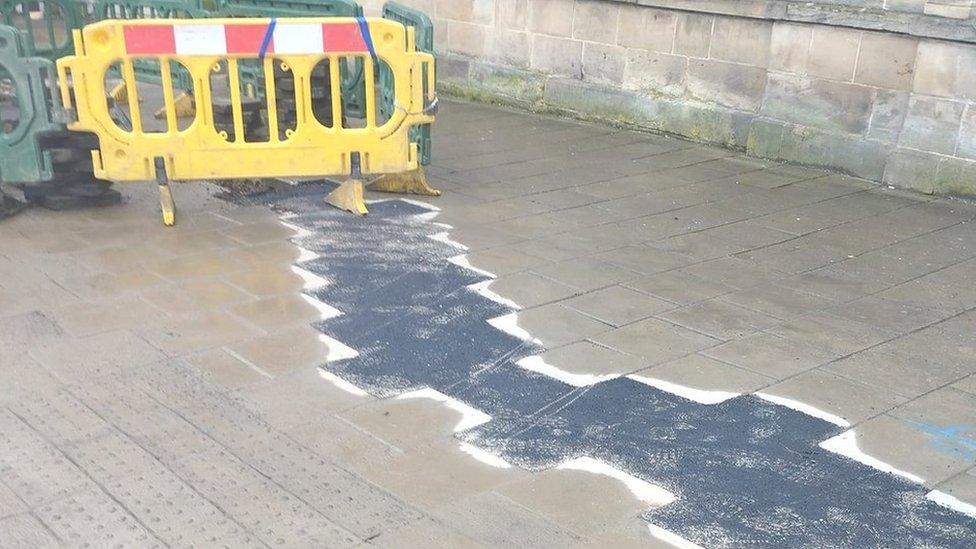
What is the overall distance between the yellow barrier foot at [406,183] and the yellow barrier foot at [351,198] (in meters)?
0.38

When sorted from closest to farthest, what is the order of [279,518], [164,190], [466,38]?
[279,518] → [164,190] → [466,38]

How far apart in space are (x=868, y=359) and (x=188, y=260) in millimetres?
3739

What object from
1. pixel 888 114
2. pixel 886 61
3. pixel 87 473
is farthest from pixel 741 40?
pixel 87 473

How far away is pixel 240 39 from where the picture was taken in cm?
608

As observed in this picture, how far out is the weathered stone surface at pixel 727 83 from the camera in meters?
8.33

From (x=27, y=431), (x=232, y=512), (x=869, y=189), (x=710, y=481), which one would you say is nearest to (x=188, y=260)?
(x=27, y=431)

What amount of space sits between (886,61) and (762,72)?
1.12 metres

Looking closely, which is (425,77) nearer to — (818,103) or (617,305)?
(617,305)

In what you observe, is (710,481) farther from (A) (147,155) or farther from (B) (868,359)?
(A) (147,155)

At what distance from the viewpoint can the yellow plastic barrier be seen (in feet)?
19.7

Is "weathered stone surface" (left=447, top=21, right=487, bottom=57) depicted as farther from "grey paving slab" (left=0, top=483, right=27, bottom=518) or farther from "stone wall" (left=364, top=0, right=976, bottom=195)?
"grey paving slab" (left=0, top=483, right=27, bottom=518)

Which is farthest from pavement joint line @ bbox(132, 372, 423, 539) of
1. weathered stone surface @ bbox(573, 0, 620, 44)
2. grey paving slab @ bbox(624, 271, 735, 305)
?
weathered stone surface @ bbox(573, 0, 620, 44)

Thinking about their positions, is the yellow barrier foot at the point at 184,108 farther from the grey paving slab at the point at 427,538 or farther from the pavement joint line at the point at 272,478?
the grey paving slab at the point at 427,538

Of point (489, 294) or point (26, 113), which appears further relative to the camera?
point (26, 113)
